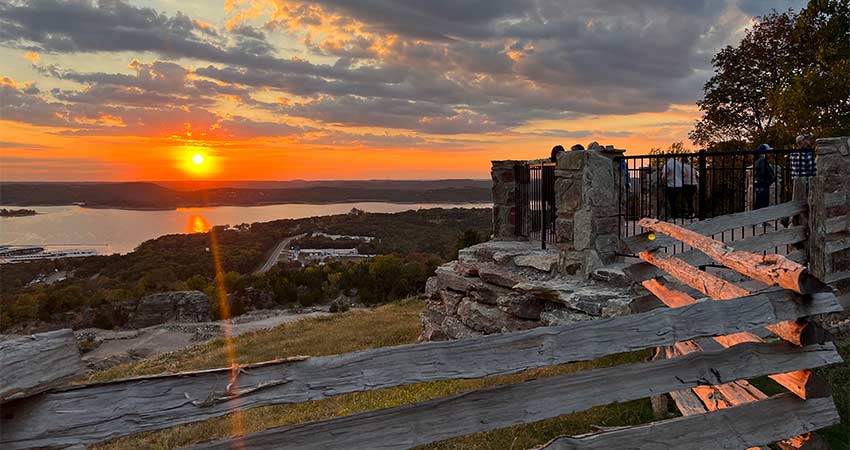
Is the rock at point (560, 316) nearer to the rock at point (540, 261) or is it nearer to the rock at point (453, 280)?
the rock at point (540, 261)

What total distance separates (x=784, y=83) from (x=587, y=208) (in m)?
18.8

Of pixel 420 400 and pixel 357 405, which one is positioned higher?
pixel 420 400

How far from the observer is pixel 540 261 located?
28.1 ft

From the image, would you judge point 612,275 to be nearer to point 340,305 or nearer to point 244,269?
point 340,305

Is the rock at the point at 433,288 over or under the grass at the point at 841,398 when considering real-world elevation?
over

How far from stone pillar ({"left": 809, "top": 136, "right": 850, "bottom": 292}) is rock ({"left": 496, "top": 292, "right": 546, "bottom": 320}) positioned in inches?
158

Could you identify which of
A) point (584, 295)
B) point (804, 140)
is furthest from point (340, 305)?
point (804, 140)

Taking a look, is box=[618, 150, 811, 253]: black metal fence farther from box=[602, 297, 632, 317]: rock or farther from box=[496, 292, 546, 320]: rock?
box=[496, 292, 546, 320]: rock

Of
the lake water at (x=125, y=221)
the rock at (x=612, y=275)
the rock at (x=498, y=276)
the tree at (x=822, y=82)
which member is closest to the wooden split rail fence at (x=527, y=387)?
the rock at (x=612, y=275)

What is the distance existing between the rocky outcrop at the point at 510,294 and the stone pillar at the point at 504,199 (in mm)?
395

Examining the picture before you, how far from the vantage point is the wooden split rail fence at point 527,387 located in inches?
84.1

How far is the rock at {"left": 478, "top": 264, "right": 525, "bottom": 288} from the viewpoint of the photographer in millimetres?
8492

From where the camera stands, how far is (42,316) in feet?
82.6

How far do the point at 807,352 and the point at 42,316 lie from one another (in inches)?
1198
